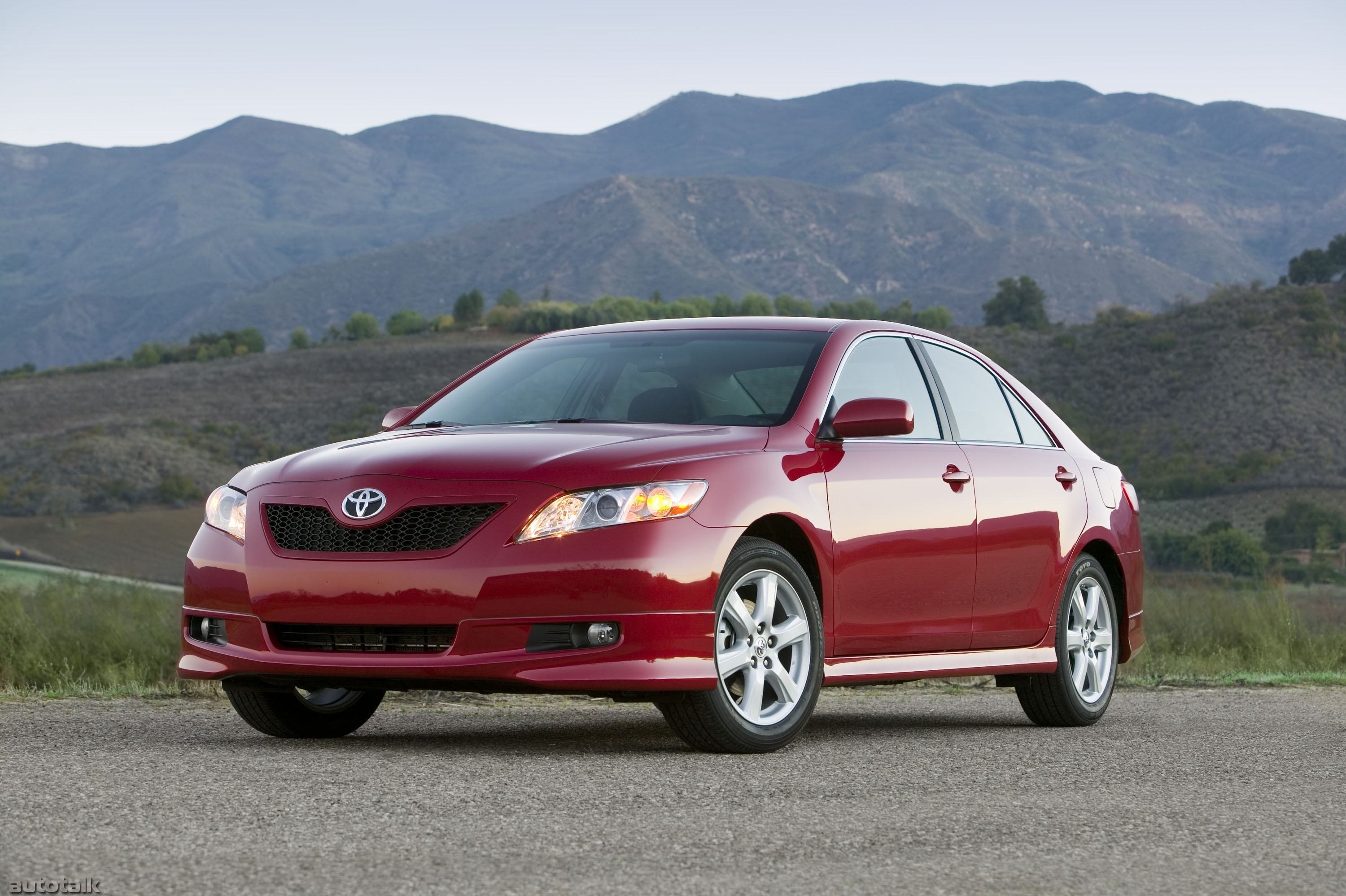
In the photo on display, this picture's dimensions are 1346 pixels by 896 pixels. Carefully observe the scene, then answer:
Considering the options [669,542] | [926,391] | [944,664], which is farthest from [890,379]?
[669,542]

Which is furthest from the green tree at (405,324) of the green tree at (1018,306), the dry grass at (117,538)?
the dry grass at (117,538)

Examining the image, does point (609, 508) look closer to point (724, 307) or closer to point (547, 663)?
point (547, 663)

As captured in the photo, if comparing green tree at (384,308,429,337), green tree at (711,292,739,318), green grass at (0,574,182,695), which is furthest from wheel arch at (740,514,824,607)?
green tree at (384,308,429,337)

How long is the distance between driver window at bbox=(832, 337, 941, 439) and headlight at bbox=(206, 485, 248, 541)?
7.54 feet

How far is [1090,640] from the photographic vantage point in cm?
838

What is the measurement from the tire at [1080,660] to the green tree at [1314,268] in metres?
108

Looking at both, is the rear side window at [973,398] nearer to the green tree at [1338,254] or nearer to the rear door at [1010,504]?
the rear door at [1010,504]

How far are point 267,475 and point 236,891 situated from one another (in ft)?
9.30

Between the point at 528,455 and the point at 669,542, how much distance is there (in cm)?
58

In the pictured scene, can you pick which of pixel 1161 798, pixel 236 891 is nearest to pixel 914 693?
pixel 1161 798

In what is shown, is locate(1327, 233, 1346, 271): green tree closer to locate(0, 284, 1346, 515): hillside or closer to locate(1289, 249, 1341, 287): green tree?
locate(1289, 249, 1341, 287): green tree

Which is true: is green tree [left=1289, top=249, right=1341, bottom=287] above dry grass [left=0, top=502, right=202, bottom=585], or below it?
above

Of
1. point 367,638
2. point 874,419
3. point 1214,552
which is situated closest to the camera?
point 367,638

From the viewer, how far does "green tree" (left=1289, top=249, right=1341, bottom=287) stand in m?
112
